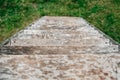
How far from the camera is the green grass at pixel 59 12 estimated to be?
30.6 ft

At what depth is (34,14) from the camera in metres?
10.3

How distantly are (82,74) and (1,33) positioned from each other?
279 inches

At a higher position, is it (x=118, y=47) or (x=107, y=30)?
(x=118, y=47)

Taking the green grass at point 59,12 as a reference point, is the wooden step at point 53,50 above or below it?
above

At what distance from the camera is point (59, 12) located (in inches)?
408

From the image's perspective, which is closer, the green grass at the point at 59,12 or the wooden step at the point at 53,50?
the wooden step at the point at 53,50

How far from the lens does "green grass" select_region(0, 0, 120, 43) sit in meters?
9.34

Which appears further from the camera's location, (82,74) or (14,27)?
(14,27)

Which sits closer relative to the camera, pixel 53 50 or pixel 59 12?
pixel 53 50

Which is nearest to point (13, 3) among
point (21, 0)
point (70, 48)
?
point (21, 0)

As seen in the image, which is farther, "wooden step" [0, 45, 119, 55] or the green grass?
the green grass

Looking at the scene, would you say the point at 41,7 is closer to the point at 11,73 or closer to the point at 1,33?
the point at 1,33

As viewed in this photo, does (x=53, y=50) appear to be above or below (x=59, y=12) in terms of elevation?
above

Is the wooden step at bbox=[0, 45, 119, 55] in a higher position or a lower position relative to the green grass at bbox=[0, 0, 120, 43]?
higher
